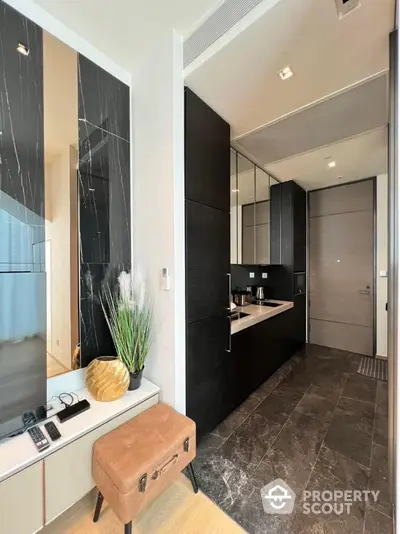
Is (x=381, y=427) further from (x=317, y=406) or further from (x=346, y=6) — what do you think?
(x=346, y=6)

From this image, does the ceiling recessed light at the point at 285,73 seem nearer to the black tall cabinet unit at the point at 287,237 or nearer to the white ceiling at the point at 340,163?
the white ceiling at the point at 340,163

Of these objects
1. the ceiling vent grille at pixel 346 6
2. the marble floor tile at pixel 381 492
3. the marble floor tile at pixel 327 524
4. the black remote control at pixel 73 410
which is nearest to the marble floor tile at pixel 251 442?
the marble floor tile at pixel 327 524

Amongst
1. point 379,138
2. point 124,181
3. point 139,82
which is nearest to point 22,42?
point 139,82

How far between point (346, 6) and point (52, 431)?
2.68 meters

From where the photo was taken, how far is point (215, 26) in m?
1.50

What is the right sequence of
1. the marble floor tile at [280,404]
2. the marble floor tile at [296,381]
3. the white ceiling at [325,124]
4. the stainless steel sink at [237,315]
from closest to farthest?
the white ceiling at [325,124], the marble floor tile at [280,404], the stainless steel sink at [237,315], the marble floor tile at [296,381]

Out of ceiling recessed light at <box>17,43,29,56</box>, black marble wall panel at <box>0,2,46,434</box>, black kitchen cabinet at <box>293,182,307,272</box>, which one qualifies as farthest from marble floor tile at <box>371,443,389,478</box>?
ceiling recessed light at <box>17,43,29,56</box>

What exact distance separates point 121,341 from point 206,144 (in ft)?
5.46

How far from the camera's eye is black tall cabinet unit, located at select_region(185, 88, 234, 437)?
5.89 feet

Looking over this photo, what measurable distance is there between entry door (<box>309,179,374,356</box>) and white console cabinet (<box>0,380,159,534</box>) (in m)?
3.77

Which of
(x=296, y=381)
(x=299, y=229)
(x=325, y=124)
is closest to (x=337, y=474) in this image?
(x=296, y=381)

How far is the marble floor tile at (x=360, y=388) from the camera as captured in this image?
101 inches

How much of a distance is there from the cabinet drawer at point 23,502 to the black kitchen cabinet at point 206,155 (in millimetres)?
1766

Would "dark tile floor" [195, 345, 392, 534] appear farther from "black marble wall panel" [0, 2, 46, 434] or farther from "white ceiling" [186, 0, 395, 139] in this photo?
"white ceiling" [186, 0, 395, 139]
